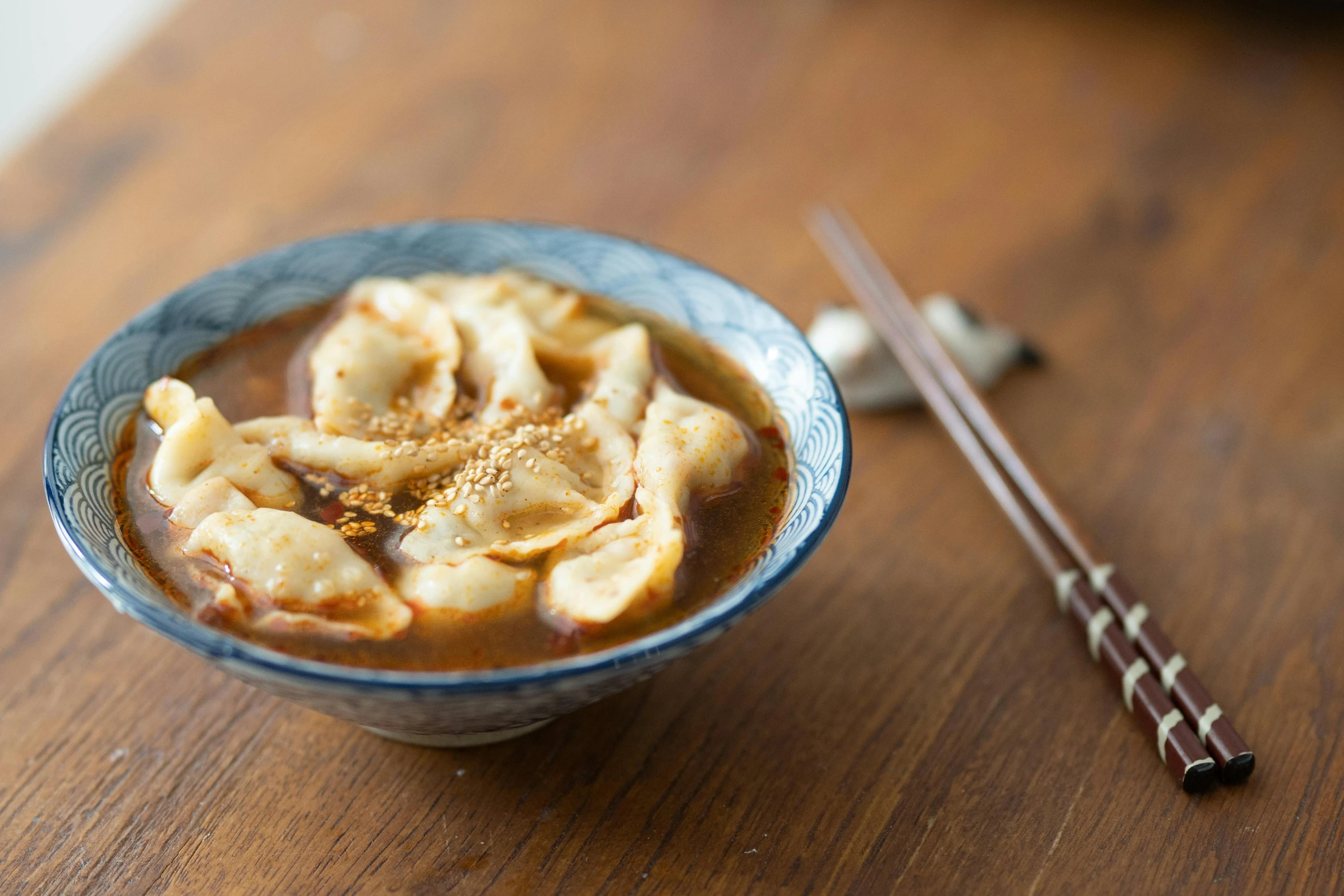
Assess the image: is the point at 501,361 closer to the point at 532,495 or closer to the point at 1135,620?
the point at 532,495

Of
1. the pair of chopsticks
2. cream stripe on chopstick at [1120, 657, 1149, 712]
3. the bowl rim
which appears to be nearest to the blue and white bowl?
the bowl rim

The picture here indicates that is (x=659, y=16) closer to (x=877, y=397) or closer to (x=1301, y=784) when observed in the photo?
(x=877, y=397)

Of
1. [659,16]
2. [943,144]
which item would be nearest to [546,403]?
[943,144]

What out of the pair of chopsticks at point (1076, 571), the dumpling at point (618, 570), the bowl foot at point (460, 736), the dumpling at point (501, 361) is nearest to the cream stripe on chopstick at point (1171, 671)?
the pair of chopsticks at point (1076, 571)

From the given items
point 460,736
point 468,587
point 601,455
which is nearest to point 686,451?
point 601,455

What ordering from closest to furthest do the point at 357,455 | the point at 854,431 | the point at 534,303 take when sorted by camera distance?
the point at 357,455 → the point at 534,303 → the point at 854,431

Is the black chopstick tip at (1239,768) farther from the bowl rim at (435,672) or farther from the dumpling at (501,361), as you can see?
the dumpling at (501,361)

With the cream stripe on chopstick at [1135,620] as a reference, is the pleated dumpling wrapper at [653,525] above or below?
above

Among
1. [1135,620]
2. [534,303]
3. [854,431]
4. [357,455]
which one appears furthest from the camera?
[854,431]
